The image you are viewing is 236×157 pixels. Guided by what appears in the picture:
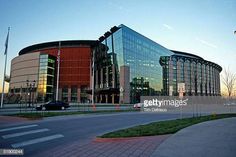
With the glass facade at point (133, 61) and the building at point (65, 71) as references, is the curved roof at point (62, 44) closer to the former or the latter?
the building at point (65, 71)

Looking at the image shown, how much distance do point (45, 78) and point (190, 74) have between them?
7903 cm

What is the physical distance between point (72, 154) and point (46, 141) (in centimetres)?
287

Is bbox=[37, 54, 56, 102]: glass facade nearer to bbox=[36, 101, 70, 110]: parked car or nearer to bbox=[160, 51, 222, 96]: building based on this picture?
bbox=[160, 51, 222, 96]: building

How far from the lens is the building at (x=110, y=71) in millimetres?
65538

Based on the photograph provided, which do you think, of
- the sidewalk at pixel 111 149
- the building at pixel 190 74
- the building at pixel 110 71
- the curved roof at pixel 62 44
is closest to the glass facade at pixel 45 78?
the building at pixel 110 71

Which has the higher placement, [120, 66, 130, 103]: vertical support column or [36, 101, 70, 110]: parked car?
[120, 66, 130, 103]: vertical support column

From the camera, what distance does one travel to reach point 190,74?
11556cm

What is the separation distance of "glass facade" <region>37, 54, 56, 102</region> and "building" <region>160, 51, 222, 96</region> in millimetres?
53174

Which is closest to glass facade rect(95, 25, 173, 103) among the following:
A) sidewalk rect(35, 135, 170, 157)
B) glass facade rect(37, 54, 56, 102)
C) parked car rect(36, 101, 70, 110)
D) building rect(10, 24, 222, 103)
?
building rect(10, 24, 222, 103)

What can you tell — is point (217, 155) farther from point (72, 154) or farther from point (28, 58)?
point (28, 58)

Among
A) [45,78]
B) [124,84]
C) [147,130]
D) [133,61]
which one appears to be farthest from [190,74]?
[147,130]

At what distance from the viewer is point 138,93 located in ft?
224

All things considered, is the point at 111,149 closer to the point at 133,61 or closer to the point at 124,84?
the point at 124,84

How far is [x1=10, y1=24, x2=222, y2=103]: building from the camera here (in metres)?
65.5
